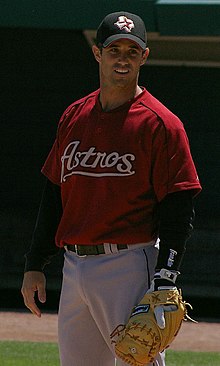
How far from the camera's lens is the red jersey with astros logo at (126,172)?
3.54 m

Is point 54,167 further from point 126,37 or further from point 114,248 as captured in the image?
point 126,37

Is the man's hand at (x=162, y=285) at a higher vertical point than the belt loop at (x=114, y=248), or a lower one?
lower

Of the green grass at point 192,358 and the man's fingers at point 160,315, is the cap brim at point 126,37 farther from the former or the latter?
the green grass at point 192,358

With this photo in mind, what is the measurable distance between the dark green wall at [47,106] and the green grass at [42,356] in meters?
3.50

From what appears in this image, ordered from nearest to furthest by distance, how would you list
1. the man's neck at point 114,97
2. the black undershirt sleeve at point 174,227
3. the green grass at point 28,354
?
the black undershirt sleeve at point 174,227
the man's neck at point 114,97
the green grass at point 28,354

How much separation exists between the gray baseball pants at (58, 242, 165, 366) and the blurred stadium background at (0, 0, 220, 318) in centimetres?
711

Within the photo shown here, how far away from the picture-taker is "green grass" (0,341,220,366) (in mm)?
7320

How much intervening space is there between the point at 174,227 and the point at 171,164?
22 cm

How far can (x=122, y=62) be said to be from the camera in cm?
363

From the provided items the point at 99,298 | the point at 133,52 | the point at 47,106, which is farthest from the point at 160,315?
the point at 47,106

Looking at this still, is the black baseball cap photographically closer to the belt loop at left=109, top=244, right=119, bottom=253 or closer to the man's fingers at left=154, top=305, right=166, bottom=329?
the belt loop at left=109, top=244, right=119, bottom=253

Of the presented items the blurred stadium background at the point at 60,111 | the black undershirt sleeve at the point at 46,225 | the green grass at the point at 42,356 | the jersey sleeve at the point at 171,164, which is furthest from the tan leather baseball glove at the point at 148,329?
the blurred stadium background at the point at 60,111

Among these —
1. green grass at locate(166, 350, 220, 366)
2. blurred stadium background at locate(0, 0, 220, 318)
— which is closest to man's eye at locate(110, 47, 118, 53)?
green grass at locate(166, 350, 220, 366)

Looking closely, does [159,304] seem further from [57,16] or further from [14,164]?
[14,164]
